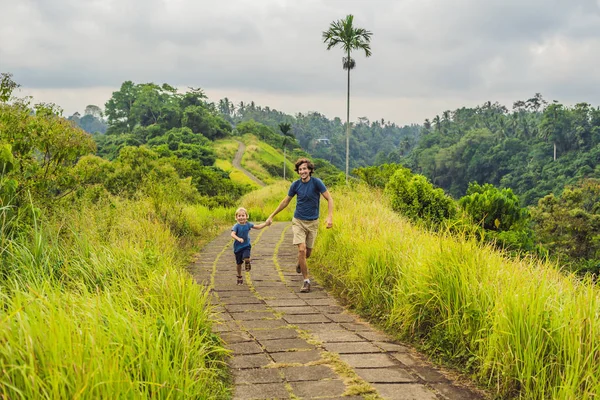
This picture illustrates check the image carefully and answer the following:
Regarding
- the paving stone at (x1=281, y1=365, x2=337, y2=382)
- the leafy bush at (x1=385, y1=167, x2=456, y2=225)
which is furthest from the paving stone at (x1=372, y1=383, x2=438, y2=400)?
the leafy bush at (x1=385, y1=167, x2=456, y2=225)

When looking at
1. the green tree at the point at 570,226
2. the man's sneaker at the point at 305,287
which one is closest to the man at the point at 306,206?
the man's sneaker at the point at 305,287

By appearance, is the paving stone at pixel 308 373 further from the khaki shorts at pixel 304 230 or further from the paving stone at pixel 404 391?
the khaki shorts at pixel 304 230

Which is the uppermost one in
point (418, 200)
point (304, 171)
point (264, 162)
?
point (264, 162)

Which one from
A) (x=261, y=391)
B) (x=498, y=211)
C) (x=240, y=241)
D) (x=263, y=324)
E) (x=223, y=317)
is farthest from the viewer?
(x=498, y=211)

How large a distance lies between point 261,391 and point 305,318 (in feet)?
6.29

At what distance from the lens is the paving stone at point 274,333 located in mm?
4602

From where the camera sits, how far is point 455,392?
11.5 ft

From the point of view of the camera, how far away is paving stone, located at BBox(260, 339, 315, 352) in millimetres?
4289

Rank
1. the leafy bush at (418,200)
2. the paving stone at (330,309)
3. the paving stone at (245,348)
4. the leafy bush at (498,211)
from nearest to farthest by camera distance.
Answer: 1. the paving stone at (245,348)
2. the paving stone at (330,309)
3. the leafy bush at (418,200)
4. the leafy bush at (498,211)

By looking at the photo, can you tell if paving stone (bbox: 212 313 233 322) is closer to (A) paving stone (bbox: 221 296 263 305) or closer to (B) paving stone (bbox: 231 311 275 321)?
(B) paving stone (bbox: 231 311 275 321)

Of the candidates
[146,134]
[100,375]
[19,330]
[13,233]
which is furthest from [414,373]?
[146,134]

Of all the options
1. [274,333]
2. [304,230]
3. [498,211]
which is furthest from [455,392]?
[498,211]

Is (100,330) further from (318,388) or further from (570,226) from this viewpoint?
(570,226)

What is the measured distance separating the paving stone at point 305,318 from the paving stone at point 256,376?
1352mm
